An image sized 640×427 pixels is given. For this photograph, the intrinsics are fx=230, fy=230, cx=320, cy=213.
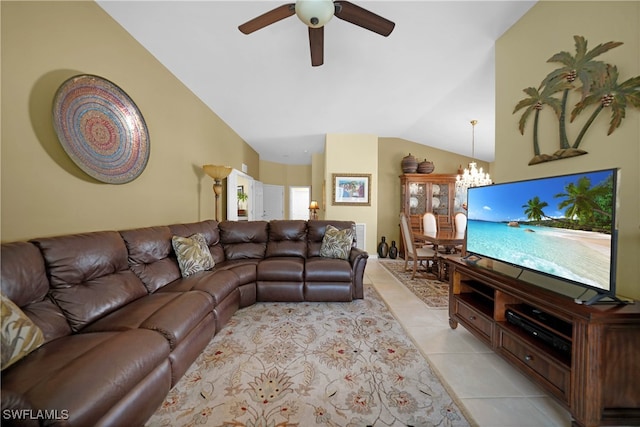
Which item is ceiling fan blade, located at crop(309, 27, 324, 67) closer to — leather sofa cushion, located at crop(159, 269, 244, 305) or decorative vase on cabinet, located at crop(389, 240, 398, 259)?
leather sofa cushion, located at crop(159, 269, 244, 305)

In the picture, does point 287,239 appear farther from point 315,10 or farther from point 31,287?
point 315,10

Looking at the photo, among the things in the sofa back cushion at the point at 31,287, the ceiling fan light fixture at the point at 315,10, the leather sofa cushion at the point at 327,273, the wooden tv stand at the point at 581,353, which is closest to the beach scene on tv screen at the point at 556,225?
the wooden tv stand at the point at 581,353

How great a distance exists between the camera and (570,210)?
1.33 metres

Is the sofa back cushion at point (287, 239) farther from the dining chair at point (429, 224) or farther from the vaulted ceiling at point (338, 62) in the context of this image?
the dining chair at point (429, 224)

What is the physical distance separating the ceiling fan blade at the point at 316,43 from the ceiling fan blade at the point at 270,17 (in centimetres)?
20

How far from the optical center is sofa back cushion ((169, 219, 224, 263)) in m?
2.64

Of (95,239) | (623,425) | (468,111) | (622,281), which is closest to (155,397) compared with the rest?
(95,239)

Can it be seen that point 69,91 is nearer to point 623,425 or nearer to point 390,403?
point 390,403

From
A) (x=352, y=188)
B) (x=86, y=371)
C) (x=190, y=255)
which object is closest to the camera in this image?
(x=86, y=371)

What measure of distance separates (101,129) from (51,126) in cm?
33

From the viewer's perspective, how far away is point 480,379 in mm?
1554

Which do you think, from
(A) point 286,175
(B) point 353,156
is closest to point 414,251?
(B) point 353,156

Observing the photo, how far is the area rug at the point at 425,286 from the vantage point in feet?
9.39

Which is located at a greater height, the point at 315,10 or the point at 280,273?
the point at 315,10
